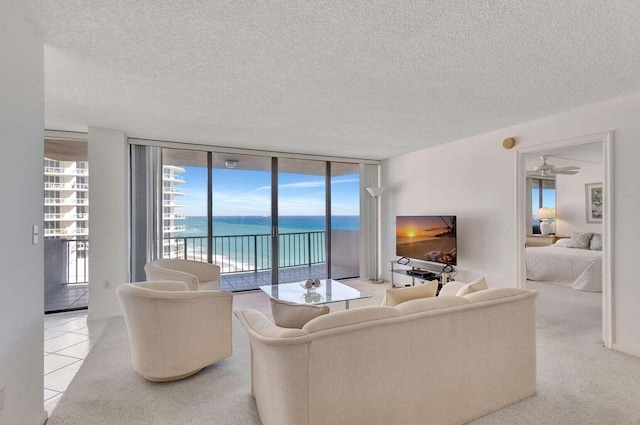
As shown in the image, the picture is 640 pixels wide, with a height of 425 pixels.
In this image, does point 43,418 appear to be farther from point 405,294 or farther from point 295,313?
point 405,294

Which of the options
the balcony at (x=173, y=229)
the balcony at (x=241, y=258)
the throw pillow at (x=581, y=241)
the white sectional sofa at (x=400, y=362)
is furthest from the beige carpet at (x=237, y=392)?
the throw pillow at (x=581, y=241)

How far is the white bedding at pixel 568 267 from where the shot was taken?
16.3ft

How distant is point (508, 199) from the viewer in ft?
12.8

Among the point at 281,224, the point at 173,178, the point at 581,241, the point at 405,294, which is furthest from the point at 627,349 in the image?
the point at 173,178

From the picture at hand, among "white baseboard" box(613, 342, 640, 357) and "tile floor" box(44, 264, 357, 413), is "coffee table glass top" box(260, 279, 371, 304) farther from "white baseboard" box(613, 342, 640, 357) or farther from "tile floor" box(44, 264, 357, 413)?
"white baseboard" box(613, 342, 640, 357)

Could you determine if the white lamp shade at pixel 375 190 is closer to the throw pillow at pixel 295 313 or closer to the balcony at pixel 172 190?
the balcony at pixel 172 190

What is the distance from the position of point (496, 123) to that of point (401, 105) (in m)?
1.41

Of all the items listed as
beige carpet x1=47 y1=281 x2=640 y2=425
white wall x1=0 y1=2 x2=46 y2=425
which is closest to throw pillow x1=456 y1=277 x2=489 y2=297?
beige carpet x1=47 y1=281 x2=640 y2=425

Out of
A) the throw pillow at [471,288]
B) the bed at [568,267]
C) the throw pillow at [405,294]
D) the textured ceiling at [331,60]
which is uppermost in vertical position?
the textured ceiling at [331,60]

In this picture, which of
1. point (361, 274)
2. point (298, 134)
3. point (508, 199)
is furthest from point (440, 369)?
point (361, 274)

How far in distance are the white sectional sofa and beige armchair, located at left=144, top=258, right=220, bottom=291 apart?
1.75m

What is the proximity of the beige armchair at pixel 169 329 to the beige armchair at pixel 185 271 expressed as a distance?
3.06 ft

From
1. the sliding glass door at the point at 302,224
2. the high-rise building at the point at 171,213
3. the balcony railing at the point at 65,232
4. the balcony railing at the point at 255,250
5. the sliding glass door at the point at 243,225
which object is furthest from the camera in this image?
the sliding glass door at the point at 302,224

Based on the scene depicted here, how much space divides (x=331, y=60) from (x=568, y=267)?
5511 millimetres
